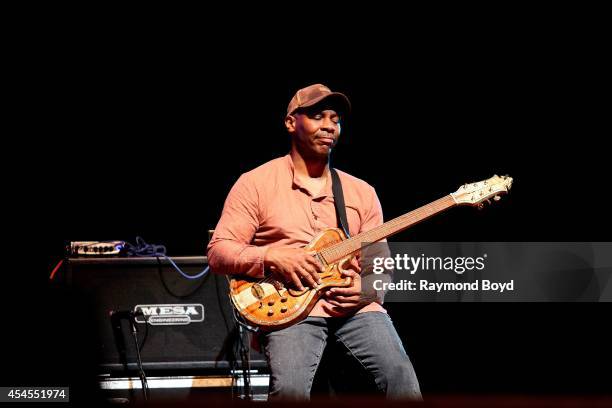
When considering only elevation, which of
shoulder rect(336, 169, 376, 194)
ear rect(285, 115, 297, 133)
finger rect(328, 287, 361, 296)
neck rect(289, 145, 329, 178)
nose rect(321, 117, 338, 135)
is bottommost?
finger rect(328, 287, 361, 296)

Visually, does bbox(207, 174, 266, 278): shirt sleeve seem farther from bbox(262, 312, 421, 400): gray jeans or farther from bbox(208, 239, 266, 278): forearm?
bbox(262, 312, 421, 400): gray jeans

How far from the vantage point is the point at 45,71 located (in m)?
5.59

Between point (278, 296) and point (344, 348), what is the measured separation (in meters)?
0.39

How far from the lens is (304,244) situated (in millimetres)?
3703

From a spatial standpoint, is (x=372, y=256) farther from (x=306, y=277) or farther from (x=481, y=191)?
(x=481, y=191)

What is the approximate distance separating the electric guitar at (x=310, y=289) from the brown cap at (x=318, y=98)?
0.64m

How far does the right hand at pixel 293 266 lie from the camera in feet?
11.4

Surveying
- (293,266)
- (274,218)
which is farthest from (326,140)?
(293,266)

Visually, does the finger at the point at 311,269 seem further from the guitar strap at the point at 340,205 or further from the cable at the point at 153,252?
the cable at the point at 153,252

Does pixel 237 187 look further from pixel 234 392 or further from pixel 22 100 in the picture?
pixel 22 100

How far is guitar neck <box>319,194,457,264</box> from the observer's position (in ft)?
11.8

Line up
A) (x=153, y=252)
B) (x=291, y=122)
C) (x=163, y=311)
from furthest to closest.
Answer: (x=153, y=252)
(x=163, y=311)
(x=291, y=122)

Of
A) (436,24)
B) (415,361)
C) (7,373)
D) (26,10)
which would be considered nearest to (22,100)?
(26,10)

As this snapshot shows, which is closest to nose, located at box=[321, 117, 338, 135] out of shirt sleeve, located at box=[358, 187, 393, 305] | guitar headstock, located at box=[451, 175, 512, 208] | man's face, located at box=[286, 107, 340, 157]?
man's face, located at box=[286, 107, 340, 157]
